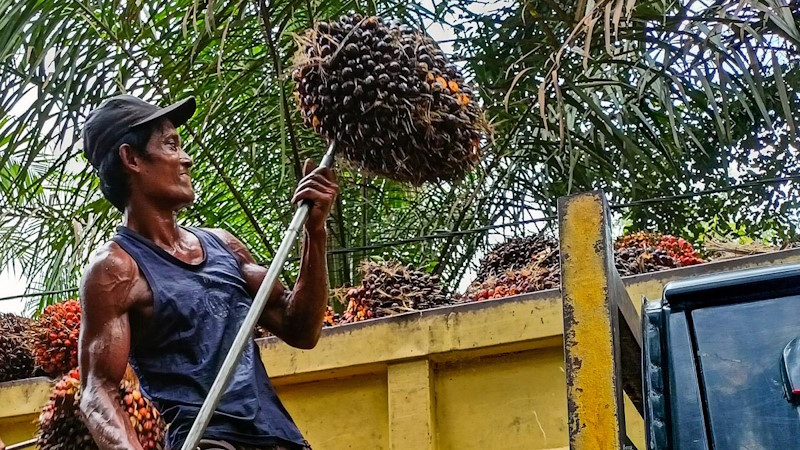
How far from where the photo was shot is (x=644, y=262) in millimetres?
3629

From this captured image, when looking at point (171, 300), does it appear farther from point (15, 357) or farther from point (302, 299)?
point (15, 357)

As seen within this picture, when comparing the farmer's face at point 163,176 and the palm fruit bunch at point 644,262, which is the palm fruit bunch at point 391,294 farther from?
the farmer's face at point 163,176

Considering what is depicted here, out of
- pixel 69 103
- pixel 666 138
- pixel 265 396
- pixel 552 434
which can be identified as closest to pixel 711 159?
pixel 666 138

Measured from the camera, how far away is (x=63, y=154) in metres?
5.13

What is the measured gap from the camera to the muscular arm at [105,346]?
2.23m

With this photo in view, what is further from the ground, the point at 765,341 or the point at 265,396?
the point at 265,396

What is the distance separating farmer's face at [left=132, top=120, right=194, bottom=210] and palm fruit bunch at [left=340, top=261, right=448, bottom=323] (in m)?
1.32

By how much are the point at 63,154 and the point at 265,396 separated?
3.10 m

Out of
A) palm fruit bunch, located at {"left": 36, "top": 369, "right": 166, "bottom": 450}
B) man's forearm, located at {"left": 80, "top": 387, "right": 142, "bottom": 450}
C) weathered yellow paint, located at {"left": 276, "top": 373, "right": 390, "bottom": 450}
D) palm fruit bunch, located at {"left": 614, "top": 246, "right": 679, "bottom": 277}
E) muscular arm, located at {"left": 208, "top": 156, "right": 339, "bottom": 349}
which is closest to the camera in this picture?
man's forearm, located at {"left": 80, "top": 387, "right": 142, "bottom": 450}

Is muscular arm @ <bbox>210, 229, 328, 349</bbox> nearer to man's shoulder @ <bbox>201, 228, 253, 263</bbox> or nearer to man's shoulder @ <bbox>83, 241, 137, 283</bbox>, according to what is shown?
man's shoulder @ <bbox>201, 228, 253, 263</bbox>

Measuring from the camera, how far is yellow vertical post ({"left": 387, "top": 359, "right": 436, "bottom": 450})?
324 cm

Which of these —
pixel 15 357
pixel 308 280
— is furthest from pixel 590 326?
pixel 15 357

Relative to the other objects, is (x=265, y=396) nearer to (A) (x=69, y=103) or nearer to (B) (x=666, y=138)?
(A) (x=69, y=103)

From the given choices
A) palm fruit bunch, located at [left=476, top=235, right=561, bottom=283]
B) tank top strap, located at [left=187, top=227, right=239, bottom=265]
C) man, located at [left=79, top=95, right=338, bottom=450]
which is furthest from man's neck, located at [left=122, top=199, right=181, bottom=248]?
palm fruit bunch, located at [left=476, top=235, right=561, bottom=283]
